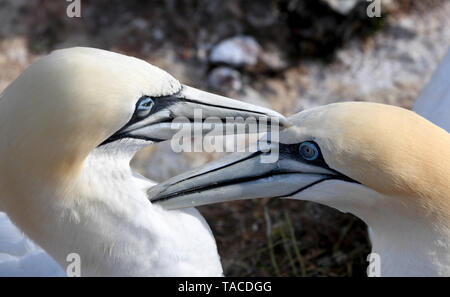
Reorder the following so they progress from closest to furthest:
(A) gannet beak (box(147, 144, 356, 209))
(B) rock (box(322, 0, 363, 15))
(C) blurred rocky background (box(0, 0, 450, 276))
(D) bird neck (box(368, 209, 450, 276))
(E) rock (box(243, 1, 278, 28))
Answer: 1. (D) bird neck (box(368, 209, 450, 276))
2. (A) gannet beak (box(147, 144, 356, 209))
3. (B) rock (box(322, 0, 363, 15))
4. (C) blurred rocky background (box(0, 0, 450, 276))
5. (E) rock (box(243, 1, 278, 28))

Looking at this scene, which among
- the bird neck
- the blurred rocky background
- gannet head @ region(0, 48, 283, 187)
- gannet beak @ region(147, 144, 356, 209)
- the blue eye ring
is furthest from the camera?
the blurred rocky background

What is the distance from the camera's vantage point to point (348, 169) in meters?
2.69

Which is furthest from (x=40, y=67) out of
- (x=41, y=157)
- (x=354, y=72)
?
(x=354, y=72)

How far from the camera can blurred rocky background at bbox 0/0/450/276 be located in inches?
236

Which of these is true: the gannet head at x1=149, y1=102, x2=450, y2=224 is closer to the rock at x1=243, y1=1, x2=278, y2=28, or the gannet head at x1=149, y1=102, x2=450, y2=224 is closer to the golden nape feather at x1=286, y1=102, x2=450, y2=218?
the golden nape feather at x1=286, y1=102, x2=450, y2=218

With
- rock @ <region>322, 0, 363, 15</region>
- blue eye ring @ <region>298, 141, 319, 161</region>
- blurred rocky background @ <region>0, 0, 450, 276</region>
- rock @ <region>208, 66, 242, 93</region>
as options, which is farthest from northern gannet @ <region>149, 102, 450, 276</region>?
rock @ <region>322, 0, 363, 15</region>

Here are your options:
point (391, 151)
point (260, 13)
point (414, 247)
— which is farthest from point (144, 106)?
point (260, 13)

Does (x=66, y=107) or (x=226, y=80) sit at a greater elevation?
(x=226, y=80)

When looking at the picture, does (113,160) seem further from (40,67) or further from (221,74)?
(221,74)

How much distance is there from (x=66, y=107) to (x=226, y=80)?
11.9 feet

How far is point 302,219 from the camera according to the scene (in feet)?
16.4

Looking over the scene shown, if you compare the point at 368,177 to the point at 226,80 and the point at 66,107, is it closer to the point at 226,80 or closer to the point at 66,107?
the point at 66,107

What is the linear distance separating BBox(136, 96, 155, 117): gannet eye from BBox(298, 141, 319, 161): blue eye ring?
738 millimetres

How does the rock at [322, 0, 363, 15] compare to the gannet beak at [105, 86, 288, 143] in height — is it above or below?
above
